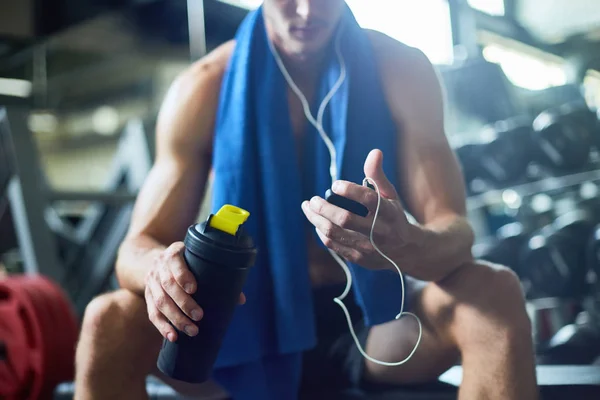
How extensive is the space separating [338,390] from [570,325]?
39cm

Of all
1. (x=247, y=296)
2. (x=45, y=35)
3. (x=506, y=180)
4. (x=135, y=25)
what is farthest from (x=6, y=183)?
(x=506, y=180)

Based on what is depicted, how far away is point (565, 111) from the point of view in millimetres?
941

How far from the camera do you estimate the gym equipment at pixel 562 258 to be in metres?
1.00

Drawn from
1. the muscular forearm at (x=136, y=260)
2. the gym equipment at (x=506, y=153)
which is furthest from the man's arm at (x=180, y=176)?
the gym equipment at (x=506, y=153)

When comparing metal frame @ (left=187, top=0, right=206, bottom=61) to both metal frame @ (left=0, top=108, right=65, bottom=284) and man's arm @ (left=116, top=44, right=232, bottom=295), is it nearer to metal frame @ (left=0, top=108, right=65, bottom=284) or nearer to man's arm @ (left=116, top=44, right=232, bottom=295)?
man's arm @ (left=116, top=44, right=232, bottom=295)

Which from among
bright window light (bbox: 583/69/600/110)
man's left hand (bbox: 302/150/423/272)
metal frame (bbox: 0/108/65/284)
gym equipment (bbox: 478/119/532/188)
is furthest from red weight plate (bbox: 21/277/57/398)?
bright window light (bbox: 583/69/600/110)

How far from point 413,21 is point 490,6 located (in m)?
0.16

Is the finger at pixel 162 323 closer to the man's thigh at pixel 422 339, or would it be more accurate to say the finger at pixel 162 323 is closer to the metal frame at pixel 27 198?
the man's thigh at pixel 422 339

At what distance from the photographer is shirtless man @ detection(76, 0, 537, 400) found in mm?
588

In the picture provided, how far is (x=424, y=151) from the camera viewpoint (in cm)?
67

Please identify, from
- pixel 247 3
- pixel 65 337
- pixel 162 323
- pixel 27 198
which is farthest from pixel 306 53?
pixel 27 198

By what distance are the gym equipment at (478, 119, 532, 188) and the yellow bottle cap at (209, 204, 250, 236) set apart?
66cm

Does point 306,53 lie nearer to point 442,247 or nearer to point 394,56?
point 394,56

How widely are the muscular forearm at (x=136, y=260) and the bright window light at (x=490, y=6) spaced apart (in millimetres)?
484
